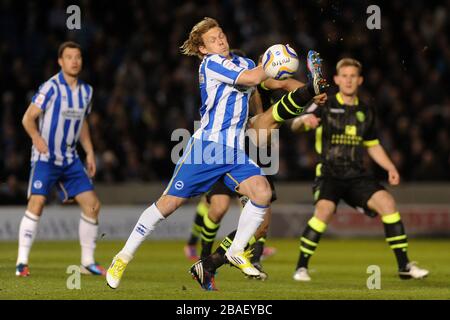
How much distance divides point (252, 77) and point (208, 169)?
0.83m

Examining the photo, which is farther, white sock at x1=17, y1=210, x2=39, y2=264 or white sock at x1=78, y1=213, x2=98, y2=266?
white sock at x1=78, y1=213, x2=98, y2=266

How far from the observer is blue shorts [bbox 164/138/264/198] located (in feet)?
26.9

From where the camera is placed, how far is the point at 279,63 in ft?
26.0

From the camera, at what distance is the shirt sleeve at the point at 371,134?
34.4 feet

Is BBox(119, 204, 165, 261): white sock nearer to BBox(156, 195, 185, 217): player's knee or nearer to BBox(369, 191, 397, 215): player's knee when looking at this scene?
BBox(156, 195, 185, 217): player's knee

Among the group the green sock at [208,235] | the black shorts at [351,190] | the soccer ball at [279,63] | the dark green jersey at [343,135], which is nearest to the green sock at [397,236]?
the black shorts at [351,190]

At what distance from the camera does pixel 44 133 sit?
10.5 m

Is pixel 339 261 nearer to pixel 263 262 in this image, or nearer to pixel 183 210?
pixel 263 262

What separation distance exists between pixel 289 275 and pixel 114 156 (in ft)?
26.4

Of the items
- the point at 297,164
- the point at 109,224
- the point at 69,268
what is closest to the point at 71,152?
the point at 69,268

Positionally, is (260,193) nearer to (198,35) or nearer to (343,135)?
(198,35)

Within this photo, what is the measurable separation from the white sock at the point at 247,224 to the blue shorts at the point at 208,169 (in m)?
0.23

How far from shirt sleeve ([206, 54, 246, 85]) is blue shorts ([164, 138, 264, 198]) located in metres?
0.53

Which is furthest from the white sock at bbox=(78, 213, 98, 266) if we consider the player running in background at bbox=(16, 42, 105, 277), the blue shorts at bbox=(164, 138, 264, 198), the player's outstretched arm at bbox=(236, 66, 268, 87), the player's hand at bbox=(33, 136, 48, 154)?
the player's outstretched arm at bbox=(236, 66, 268, 87)
